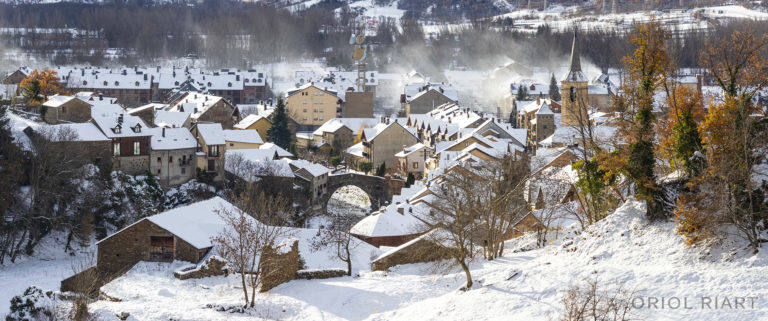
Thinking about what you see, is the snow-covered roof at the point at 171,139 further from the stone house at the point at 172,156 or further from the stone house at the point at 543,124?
the stone house at the point at 543,124

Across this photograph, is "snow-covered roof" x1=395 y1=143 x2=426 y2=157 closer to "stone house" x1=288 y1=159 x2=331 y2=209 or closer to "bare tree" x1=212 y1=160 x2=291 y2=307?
"stone house" x1=288 y1=159 x2=331 y2=209

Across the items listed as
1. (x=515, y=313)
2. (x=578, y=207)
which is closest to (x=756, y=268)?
(x=515, y=313)

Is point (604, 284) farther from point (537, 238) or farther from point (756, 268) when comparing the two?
point (537, 238)

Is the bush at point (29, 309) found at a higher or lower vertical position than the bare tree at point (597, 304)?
lower

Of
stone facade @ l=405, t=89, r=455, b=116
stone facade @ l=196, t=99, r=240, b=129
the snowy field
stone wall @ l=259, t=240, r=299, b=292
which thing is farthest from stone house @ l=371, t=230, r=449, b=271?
stone facade @ l=405, t=89, r=455, b=116

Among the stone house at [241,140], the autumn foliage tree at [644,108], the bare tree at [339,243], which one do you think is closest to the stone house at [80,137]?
the stone house at [241,140]

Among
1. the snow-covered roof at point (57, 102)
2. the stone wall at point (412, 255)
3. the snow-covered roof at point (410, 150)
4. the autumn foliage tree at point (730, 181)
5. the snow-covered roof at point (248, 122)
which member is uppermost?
the autumn foliage tree at point (730, 181)
